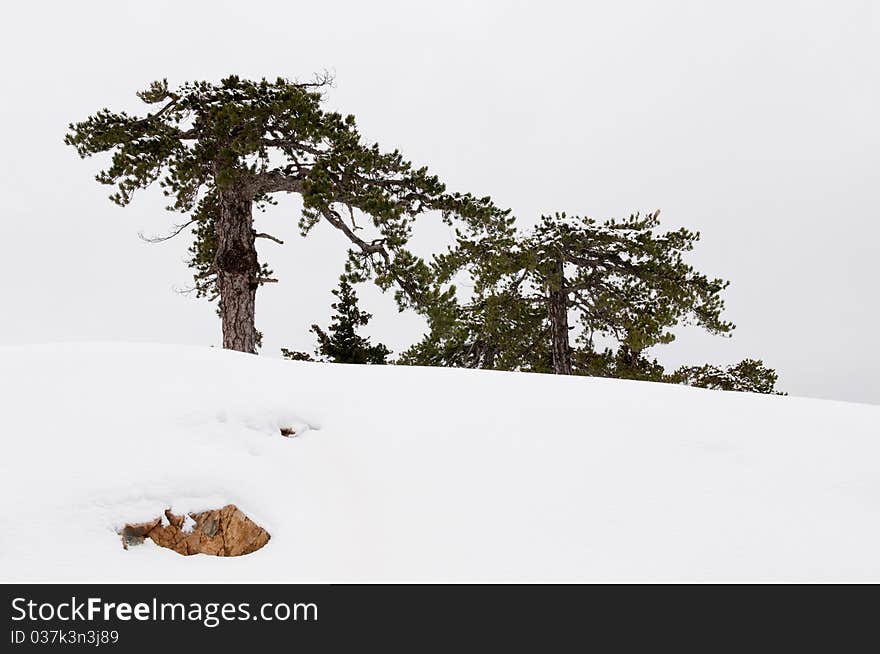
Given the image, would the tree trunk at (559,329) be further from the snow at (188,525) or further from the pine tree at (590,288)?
the snow at (188,525)

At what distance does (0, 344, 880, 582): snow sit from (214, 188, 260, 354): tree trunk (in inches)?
315

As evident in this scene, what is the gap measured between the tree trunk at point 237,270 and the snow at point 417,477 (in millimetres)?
8005

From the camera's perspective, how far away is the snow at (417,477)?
3857 millimetres

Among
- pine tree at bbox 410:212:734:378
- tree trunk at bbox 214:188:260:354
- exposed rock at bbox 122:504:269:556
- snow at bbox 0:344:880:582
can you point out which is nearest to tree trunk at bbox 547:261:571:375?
pine tree at bbox 410:212:734:378

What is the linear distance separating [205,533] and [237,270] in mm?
11059

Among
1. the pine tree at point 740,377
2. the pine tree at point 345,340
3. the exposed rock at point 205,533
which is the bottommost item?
the exposed rock at point 205,533

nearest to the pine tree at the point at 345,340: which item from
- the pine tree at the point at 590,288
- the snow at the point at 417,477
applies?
the pine tree at the point at 590,288

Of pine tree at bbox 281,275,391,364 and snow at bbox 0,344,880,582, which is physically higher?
pine tree at bbox 281,275,391,364

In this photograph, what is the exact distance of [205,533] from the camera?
4086 millimetres

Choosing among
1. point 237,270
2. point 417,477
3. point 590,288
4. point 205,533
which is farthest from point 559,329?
point 205,533

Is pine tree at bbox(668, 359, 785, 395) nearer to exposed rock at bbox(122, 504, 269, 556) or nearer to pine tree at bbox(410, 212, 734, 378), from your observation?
pine tree at bbox(410, 212, 734, 378)

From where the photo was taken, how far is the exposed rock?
399 centimetres
